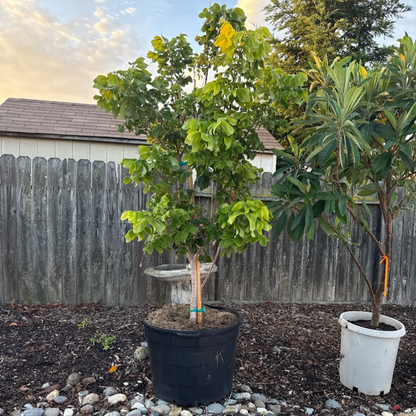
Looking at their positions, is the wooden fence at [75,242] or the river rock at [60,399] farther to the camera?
the wooden fence at [75,242]

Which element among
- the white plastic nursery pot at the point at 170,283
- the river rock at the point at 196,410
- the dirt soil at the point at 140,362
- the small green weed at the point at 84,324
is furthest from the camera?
the white plastic nursery pot at the point at 170,283

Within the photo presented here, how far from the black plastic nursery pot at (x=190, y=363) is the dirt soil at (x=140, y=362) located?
272 millimetres

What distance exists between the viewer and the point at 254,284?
4254mm

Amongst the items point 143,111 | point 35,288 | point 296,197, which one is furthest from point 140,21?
point 35,288

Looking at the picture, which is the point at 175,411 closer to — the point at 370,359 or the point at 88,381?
the point at 88,381

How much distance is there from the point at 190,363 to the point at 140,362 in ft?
2.23

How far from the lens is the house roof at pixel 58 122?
6082 mm

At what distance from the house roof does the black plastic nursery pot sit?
156 inches

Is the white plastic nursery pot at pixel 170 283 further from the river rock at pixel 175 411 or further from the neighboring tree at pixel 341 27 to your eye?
the neighboring tree at pixel 341 27

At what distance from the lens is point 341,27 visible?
10227 mm

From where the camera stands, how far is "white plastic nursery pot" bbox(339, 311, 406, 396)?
94.3 inches

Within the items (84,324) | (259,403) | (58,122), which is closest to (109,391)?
(259,403)

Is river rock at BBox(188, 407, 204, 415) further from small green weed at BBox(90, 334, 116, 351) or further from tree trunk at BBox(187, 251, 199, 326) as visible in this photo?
small green weed at BBox(90, 334, 116, 351)

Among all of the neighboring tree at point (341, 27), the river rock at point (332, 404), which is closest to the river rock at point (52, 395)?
the river rock at point (332, 404)
